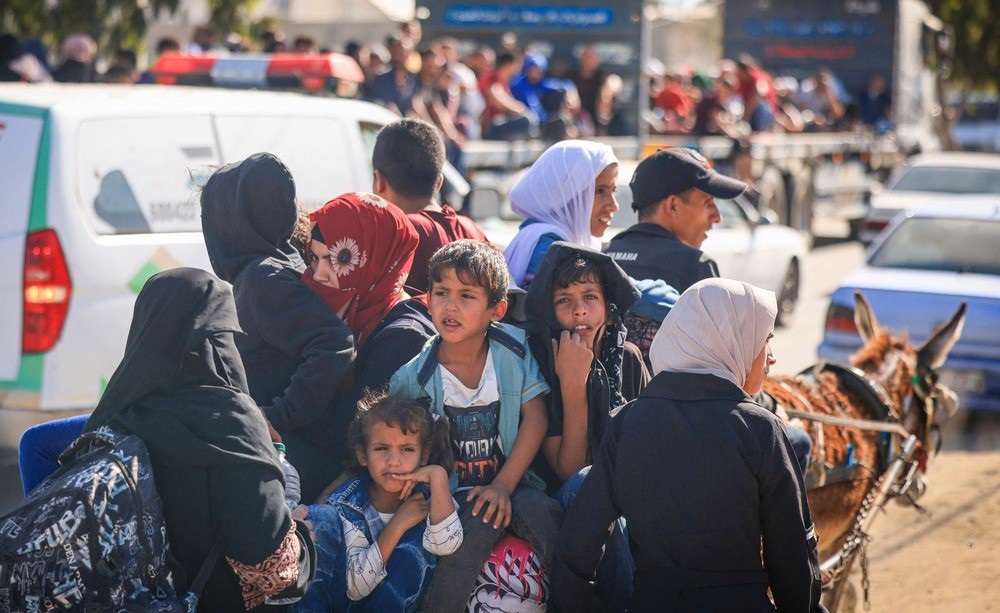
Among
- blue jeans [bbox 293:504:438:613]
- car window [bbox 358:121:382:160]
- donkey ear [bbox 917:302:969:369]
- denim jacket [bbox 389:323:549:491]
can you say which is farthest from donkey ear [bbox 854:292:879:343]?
car window [bbox 358:121:382:160]

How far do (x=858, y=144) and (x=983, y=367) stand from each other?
13.7 meters

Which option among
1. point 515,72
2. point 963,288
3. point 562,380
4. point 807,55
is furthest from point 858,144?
point 562,380

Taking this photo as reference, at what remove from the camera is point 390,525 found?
3.08 meters

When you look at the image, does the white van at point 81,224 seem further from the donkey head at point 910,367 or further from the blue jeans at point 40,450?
the donkey head at point 910,367

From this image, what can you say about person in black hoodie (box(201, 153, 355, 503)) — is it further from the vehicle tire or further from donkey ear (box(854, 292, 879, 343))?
the vehicle tire

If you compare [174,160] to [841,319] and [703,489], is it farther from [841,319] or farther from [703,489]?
[841,319]

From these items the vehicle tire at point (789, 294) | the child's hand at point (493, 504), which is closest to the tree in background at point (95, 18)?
the vehicle tire at point (789, 294)

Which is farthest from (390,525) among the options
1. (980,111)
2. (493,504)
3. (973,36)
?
(980,111)

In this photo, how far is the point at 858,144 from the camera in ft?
70.5

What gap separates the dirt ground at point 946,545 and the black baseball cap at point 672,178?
2.16m

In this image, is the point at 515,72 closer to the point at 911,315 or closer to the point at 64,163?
the point at 911,315

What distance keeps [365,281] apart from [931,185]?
1427 centimetres

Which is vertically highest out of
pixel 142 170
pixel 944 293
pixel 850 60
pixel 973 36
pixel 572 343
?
pixel 973 36

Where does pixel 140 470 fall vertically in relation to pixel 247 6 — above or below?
below
